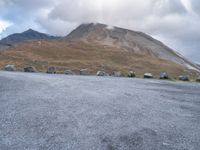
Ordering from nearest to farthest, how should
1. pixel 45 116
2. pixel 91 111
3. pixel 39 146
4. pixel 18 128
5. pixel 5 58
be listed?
pixel 39 146
pixel 18 128
pixel 45 116
pixel 91 111
pixel 5 58

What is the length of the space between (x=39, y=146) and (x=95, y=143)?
1.76 m

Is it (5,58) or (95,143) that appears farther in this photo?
(5,58)

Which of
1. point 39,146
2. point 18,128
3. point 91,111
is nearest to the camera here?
point 39,146

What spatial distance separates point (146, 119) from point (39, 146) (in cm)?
538

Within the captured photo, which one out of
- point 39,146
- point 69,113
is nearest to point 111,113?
point 69,113

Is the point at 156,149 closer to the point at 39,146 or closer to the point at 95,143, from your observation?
the point at 95,143

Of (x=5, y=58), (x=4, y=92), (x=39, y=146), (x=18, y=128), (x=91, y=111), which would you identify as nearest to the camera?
(x=39, y=146)

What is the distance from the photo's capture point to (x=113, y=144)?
11.1 metres

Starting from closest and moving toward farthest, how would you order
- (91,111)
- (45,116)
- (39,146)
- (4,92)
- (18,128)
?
(39,146), (18,128), (45,116), (91,111), (4,92)

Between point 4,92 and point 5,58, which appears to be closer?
point 4,92

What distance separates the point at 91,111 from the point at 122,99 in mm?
4836

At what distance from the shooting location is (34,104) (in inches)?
620

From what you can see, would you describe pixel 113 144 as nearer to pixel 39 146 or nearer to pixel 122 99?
pixel 39 146

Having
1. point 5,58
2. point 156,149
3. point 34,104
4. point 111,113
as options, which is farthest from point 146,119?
point 5,58
